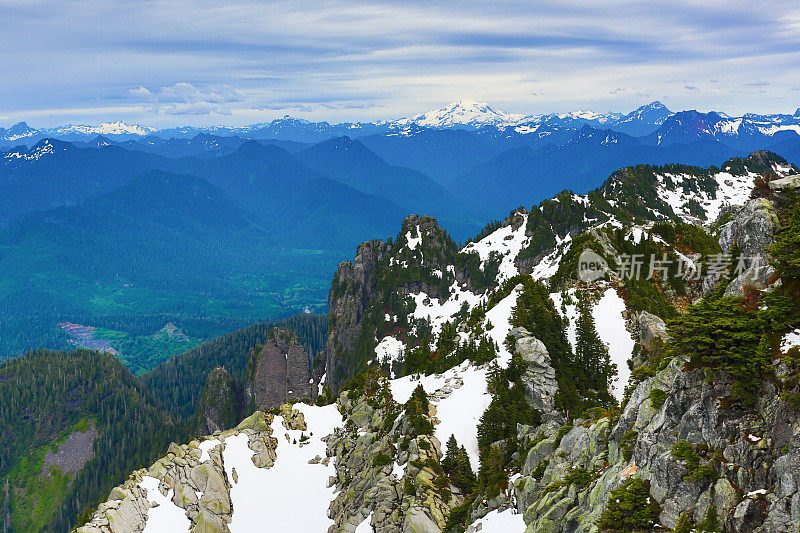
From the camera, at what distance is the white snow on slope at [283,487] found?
4984cm

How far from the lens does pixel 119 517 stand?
45.2 metres

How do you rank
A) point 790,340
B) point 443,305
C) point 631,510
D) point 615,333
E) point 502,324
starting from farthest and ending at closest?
point 443,305
point 502,324
point 615,333
point 631,510
point 790,340

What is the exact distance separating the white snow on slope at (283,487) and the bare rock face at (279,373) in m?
100.0

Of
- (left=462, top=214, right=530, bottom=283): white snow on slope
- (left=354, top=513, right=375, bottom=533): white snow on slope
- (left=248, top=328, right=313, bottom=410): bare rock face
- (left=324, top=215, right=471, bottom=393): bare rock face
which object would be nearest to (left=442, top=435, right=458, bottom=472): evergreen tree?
(left=354, top=513, right=375, bottom=533): white snow on slope

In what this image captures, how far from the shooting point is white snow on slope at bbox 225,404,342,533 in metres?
49.8

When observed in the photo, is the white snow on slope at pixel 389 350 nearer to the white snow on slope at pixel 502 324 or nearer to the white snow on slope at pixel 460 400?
the white snow on slope at pixel 502 324

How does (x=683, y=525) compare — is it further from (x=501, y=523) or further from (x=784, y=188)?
(x=784, y=188)

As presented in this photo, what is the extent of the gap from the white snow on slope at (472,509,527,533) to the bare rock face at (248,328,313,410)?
437ft

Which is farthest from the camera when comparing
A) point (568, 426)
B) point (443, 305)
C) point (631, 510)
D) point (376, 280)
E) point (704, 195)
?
point (704, 195)

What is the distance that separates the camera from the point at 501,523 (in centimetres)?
2962

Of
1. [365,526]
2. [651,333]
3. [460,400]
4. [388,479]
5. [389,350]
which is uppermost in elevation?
[651,333]

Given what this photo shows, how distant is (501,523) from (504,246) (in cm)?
13790

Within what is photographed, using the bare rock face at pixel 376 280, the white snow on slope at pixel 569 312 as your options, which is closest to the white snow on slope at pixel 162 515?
the white snow on slope at pixel 569 312

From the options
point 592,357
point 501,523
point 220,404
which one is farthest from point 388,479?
point 220,404
